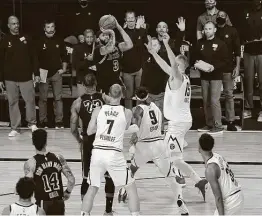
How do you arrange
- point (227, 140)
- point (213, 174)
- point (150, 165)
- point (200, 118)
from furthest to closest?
point (200, 118), point (227, 140), point (150, 165), point (213, 174)

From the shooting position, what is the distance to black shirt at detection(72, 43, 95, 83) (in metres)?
15.8

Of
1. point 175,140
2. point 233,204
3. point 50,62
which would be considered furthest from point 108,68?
point 233,204

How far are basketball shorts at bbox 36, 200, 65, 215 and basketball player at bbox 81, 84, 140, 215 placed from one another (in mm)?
1044

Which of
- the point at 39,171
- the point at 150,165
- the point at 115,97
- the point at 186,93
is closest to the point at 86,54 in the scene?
the point at 150,165

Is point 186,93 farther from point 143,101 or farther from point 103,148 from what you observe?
point 103,148

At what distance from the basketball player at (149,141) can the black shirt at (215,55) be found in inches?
213

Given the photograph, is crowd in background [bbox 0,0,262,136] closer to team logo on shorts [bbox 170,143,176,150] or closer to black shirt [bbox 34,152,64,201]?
team logo on shorts [bbox 170,143,176,150]

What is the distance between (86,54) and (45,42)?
1.32 m

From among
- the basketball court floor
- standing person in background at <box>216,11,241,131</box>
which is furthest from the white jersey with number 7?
standing person in background at <box>216,11,241,131</box>

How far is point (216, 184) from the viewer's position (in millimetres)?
8547

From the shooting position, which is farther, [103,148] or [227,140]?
[227,140]

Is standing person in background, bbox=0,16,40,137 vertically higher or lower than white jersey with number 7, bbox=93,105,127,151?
higher

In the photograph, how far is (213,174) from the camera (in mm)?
8578

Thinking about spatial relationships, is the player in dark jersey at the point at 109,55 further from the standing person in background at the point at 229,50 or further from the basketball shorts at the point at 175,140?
the standing person in background at the point at 229,50
